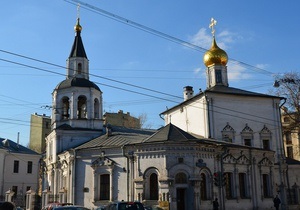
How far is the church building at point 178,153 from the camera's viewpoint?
74.8 feet

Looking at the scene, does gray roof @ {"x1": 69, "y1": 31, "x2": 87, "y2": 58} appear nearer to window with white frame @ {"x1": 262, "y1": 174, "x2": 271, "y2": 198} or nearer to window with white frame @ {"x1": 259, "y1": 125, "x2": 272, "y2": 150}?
window with white frame @ {"x1": 259, "y1": 125, "x2": 272, "y2": 150}

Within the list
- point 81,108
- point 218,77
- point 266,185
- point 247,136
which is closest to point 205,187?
point 266,185

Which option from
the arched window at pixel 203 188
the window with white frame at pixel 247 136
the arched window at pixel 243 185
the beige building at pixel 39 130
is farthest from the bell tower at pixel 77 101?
the beige building at pixel 39 130

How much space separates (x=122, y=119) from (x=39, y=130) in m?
13.7

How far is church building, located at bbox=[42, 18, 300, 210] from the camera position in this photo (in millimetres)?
22812

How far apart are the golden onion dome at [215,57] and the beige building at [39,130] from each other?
34259 millimetres

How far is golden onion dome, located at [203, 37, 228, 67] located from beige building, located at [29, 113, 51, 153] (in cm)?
3426

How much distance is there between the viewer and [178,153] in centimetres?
2280

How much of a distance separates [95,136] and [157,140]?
320 inches

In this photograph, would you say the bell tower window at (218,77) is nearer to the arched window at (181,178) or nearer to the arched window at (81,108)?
the arched window at (81,108)

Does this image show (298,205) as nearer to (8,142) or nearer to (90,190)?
(90,190)

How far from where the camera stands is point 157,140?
23.1 meters

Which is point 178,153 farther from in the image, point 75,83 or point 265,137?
point 265,137

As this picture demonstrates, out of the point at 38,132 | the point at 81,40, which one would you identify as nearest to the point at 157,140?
the point at 81,40
